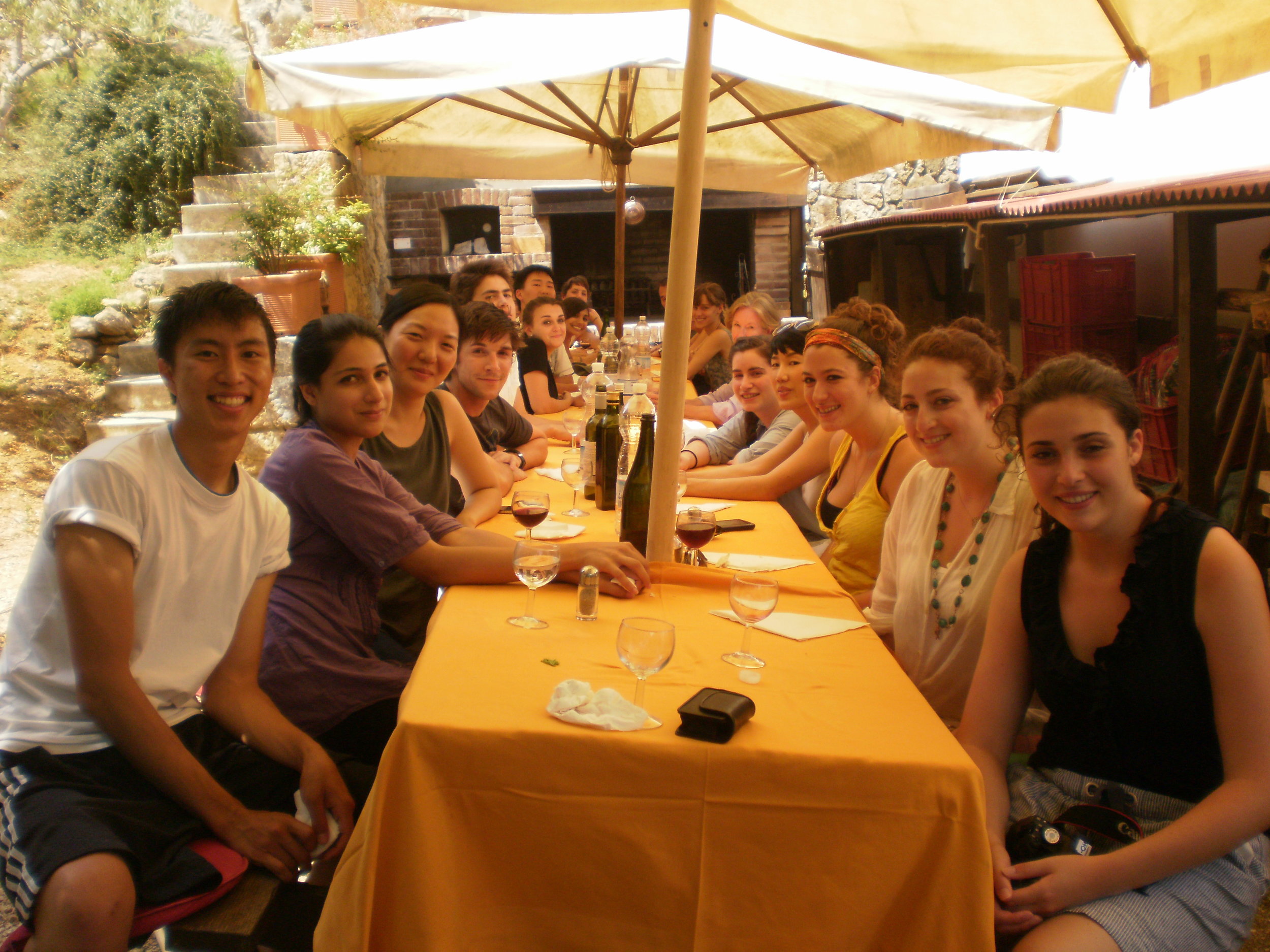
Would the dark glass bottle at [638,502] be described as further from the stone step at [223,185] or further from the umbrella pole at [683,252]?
the stone step at [223,185]

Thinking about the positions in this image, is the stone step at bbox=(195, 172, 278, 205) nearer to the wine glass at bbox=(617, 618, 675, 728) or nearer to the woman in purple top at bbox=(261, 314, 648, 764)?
the woman in purple top at bbox=(261, 314, 648, 764)

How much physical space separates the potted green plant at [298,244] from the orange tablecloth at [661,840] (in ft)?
19.2

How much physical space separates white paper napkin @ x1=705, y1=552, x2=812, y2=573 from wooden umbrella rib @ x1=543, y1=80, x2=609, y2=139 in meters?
3.12

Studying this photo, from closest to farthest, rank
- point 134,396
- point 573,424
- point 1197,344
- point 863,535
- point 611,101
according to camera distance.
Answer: point 863,535 → point 1197,344 → point 573,424 → point 611,101 → point 134,396

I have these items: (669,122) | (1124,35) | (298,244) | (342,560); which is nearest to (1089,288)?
(669,122)

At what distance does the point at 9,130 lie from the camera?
8.64m

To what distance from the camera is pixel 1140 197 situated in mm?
3379

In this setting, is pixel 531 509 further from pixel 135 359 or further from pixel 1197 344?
pixel 135 359

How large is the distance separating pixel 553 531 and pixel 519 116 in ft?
10.1

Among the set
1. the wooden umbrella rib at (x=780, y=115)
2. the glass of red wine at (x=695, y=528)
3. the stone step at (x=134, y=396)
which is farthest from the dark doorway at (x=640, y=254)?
the glass of red wine at (x=695, y=528)

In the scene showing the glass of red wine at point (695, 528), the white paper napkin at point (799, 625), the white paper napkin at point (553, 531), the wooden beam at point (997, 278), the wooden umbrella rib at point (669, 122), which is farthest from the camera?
the wooden beam at point (997, 278)

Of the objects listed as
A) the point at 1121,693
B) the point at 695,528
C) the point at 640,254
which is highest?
the point at 640,254

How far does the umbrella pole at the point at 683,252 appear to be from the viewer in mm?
1902

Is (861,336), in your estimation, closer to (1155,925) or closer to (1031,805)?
(1031,805)
